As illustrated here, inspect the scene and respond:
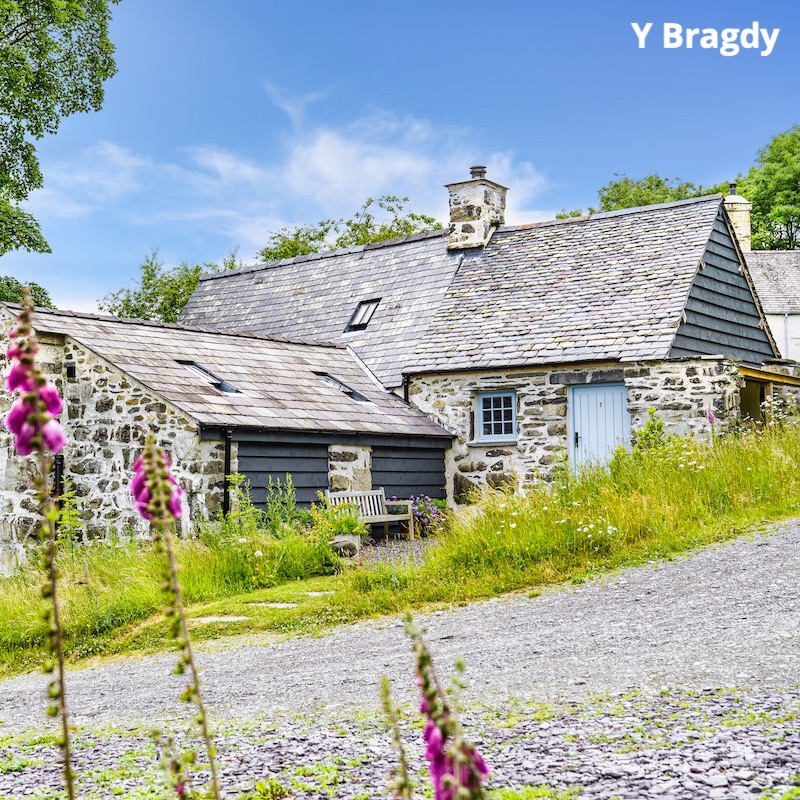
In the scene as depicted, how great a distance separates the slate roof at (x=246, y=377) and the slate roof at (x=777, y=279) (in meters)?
24.9

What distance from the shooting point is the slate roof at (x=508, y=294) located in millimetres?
19625

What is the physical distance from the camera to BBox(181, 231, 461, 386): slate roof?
74.9ft

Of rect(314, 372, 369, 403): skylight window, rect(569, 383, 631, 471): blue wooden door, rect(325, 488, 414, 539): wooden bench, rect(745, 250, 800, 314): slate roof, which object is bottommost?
rect(325, 488, 414, 539): wooden bench

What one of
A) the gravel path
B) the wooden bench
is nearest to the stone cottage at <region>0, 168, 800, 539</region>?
the wooden bench

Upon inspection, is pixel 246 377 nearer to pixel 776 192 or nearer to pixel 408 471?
pixel 408 471

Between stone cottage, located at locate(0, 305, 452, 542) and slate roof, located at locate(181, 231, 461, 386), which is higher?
slate roof, located at locate(181, 231, 461, 386)

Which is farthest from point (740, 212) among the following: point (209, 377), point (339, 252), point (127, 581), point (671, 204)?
point (127, 581)

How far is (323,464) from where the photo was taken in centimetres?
1795

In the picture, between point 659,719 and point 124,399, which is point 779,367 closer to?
point 124,399

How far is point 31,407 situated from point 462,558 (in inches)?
376

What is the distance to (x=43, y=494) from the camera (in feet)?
8.90

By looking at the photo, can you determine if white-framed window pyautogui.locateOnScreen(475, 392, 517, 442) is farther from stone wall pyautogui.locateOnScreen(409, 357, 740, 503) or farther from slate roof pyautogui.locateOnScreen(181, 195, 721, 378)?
slate roof pyautogui.locateOnScreen(181, 195, 721, 378)

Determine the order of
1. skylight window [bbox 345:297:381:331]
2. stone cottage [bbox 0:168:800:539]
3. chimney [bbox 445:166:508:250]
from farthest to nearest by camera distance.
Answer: chimney [bbox 445:166:508:250]
skylight window [bbox 345:297:381:331]
stone cottage [bbox 0:168:800:539]

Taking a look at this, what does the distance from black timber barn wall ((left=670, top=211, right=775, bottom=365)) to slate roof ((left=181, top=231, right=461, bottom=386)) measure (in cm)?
558
